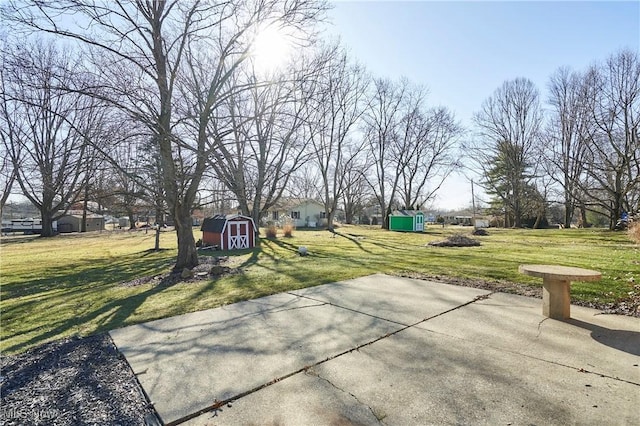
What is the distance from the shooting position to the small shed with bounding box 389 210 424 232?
3020 cm

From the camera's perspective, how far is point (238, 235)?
16219 millimetres

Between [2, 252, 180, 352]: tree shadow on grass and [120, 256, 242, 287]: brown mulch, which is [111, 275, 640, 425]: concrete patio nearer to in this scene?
[2, 252, 180, 352]: tree shadow on grass

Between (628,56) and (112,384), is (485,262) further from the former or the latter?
(628,56)

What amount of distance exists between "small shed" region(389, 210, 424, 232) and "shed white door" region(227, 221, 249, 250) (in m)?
18.0

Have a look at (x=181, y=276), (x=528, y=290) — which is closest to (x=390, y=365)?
(x=528, y=290)

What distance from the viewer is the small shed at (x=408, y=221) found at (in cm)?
3020

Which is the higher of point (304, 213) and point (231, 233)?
point (304, 213)

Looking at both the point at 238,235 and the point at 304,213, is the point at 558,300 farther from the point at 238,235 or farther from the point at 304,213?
the point at 304,213

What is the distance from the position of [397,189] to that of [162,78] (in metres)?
32.8

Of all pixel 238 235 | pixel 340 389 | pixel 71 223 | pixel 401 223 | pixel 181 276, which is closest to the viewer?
pixel 340 389

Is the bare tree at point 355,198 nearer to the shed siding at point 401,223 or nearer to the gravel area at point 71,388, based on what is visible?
the shed siding at point 401,223

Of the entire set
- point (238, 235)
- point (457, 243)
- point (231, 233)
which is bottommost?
point (457, 243)

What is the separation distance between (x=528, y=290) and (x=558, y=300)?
1.65 m

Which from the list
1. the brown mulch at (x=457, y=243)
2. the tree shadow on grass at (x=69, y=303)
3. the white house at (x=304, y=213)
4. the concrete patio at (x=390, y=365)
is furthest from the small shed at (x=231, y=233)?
the white house at (x=304, y=213)
